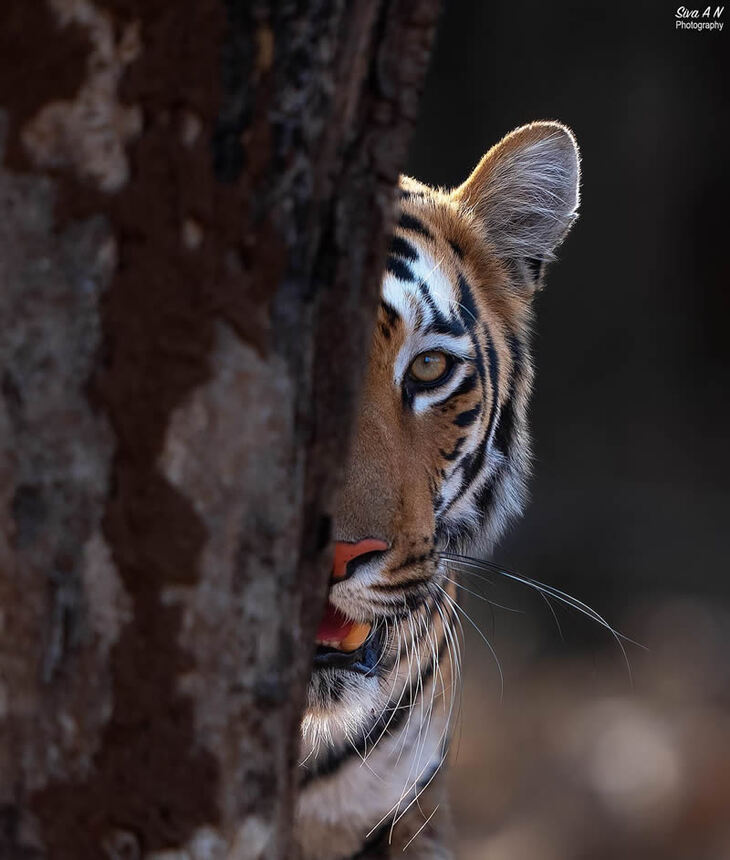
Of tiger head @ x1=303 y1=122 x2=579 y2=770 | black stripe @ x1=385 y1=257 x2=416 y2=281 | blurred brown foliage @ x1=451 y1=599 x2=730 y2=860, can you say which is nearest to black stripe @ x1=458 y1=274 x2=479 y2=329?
tiger head @ x1=303 y1=122 x2=579 y2=770

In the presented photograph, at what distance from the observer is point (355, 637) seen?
1.37 meters

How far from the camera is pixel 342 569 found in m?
1.25

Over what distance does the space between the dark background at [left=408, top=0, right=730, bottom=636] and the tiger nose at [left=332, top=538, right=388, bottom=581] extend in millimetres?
2981

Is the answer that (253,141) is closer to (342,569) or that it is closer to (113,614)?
(113,614)

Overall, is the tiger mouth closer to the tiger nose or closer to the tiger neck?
the tiger nose

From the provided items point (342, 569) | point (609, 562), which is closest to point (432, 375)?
point (342, 569)

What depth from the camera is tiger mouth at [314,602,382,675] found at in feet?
4.36

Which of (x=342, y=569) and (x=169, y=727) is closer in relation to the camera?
(x=169, y=727)

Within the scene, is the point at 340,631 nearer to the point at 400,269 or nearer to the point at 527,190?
the point at 400,269

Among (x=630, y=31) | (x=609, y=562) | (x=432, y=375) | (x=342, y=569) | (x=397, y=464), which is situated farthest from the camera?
(x=630, y=31)

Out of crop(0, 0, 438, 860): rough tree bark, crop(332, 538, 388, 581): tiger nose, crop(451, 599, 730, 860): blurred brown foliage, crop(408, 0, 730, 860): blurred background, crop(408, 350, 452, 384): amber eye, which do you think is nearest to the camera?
crop(0, 0, 438, 860): rough tree bark

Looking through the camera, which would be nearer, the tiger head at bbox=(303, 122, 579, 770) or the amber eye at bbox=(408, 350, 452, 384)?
the tiger head at bbox=(303, 122, 579, 770)

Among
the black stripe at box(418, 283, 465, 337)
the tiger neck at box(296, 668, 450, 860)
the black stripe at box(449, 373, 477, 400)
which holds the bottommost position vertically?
the tiger neck at box(296, 668, 450, 860)

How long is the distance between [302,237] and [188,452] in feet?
0.41
